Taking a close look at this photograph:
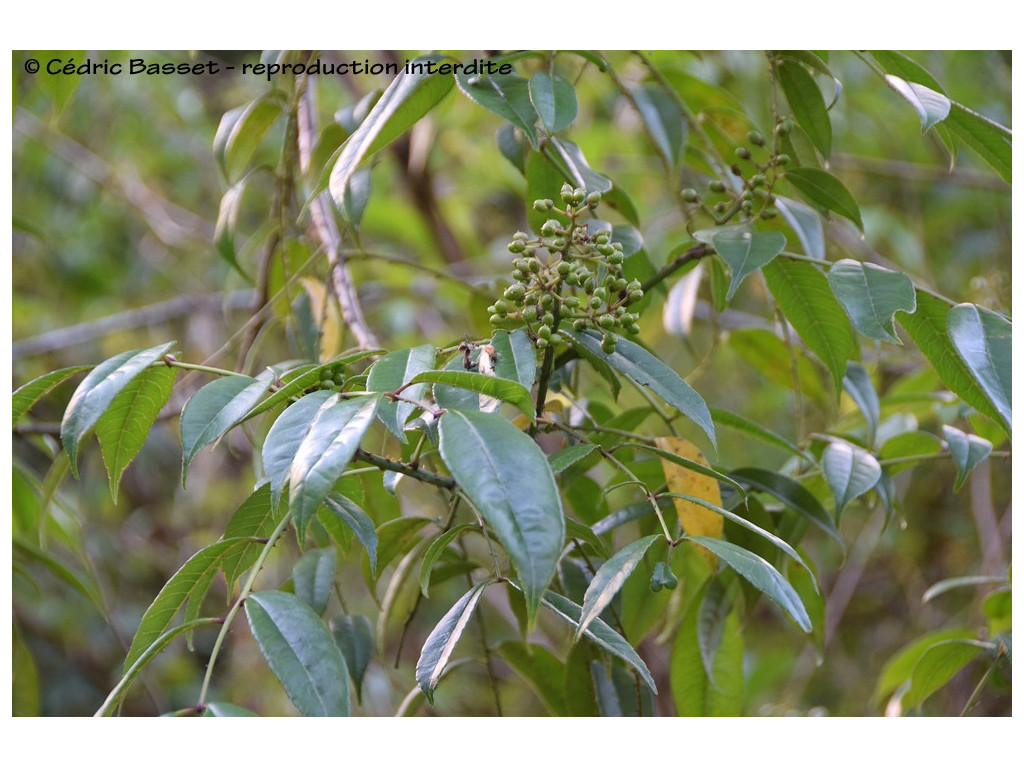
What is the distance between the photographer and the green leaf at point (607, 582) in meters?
0.45

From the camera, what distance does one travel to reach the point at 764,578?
0.47 metres

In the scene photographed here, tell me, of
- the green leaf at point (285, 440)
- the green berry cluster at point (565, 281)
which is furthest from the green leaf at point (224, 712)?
the green berry cluster at point (565, 281)

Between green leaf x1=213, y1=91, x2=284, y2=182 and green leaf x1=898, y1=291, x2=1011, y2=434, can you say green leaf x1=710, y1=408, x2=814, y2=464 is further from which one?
green leaf x1=213, y1=91, x2=284, y2=182

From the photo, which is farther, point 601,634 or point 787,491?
point 787,491

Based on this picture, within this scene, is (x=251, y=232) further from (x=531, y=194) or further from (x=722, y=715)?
(x=722, y=715)

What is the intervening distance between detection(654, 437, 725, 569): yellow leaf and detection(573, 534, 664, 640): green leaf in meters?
0.14

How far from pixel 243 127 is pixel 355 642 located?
47cm

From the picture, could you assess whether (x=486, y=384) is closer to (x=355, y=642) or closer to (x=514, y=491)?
(x=514, y=491)

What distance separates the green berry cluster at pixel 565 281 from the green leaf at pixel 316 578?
279 mm

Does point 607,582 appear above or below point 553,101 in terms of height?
below

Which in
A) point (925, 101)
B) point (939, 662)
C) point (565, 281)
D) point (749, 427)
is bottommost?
point (939, 662)

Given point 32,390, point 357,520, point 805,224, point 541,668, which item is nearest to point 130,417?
point 32,390

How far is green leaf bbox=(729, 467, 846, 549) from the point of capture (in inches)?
27.5

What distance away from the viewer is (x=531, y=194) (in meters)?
0.73
